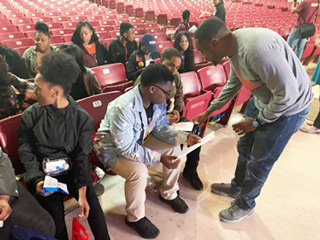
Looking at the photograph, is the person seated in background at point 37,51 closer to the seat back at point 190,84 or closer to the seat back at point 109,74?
the seat back at point 109,74

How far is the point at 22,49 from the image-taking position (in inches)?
144

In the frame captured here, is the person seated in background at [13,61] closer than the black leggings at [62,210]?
No

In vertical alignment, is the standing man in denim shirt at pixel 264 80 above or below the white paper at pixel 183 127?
above

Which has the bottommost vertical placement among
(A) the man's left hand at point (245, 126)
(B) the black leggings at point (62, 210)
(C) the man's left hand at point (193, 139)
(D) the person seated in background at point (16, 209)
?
(B) the black leggings at point (62, 210)

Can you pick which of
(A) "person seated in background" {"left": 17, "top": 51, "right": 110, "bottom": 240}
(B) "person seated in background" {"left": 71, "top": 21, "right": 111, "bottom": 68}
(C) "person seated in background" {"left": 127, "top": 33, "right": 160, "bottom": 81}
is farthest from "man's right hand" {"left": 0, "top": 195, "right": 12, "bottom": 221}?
(B) "person seated in background" {"left": 71, "top": 21, "right": 111, "bottom": 68}

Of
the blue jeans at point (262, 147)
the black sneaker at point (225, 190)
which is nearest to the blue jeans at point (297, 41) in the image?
the blue jeans at point (262, 147)

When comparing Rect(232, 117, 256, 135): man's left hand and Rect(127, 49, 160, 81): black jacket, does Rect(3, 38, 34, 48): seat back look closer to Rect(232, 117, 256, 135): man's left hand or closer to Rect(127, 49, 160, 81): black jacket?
Rect(127, 49, 160, 81): black jacket

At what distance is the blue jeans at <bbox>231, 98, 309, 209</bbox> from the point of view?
5.16 feet

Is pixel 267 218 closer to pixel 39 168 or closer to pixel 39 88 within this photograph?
pixel 39 168

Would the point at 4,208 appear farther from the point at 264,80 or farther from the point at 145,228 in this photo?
the point at 264,80

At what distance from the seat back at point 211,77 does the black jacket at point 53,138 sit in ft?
6.25

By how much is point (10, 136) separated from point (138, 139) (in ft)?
2.83

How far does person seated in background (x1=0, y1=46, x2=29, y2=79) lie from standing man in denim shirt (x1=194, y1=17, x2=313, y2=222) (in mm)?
2270

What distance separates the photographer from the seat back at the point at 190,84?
2.85m
